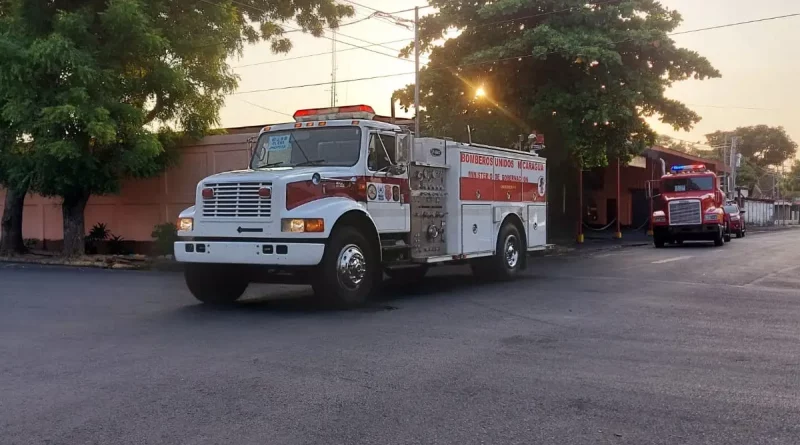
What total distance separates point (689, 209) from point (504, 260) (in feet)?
47.6

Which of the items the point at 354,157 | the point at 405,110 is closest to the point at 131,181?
the point at 405,110

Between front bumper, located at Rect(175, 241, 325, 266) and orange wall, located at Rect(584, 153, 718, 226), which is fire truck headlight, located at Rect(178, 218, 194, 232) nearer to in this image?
front bumper, located at Rect(175, 241, 325, 266)

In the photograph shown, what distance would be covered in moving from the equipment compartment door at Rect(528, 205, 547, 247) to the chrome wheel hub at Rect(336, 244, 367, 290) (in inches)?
233

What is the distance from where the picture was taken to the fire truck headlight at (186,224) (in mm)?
10844

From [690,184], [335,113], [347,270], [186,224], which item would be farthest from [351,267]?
[690,184]

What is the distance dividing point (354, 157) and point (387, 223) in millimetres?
1120

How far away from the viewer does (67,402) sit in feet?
18.8

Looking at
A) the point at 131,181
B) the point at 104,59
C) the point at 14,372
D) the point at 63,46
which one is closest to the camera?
the point at 14,372

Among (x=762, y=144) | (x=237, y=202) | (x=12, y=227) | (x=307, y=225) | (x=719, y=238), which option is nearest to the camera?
(x=307, y=225)

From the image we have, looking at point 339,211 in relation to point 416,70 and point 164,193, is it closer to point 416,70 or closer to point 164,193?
point 416,70

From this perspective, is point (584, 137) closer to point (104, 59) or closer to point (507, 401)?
point (104, 59)

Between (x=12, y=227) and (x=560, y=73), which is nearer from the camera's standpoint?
(x=560, y=73)

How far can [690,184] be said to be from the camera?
27578mm

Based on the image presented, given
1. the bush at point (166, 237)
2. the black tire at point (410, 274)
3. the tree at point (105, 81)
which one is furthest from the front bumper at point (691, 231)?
the bush at point (166, 237)
